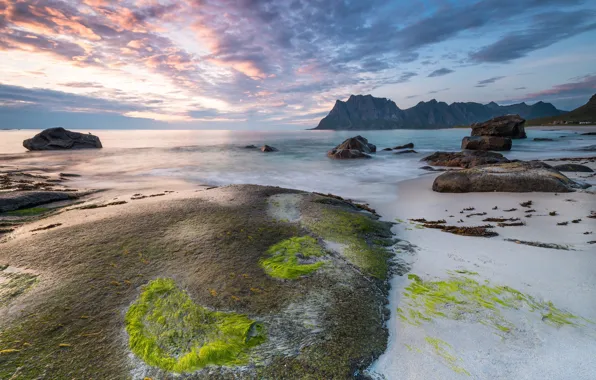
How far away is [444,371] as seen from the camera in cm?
304

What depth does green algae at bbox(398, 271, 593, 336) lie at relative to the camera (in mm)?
3801

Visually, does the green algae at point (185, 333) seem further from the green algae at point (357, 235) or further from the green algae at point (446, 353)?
the green algae at point (357, 235)

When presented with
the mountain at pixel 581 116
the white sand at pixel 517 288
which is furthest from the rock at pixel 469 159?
the mountain at pixel 581 116

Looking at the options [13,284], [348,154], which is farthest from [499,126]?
[13,284]

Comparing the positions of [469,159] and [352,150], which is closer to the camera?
[469,159]

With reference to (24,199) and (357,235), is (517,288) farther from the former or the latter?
(24,199)

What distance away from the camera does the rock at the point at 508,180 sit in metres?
11.0

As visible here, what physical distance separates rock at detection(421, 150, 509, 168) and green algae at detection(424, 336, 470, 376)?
20.0m

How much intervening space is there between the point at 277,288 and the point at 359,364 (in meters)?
1.66

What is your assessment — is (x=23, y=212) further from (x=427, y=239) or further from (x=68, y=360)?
(x=427, y=239)

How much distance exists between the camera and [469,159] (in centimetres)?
2098

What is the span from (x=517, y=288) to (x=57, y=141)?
5611 cm

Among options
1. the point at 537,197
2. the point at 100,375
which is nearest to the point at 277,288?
the point at 100,375

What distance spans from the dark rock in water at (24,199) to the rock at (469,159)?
→ 2396 centimetres
